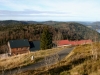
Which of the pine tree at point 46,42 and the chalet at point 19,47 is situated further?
the chalet at point 19,47

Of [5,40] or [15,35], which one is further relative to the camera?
[15,35]

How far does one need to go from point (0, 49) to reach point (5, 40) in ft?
85.4

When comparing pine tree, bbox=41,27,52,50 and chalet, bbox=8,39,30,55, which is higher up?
pine tree, bbox=41,27,52,50

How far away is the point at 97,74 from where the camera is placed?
7.69 metres

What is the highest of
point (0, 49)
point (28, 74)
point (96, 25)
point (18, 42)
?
point (96, 25)

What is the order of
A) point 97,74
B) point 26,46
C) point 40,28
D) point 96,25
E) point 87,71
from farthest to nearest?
point 40,28 → point 26,46 → point 96,25 → point 87,71 → point 97,74

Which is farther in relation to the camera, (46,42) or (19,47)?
(19,47)

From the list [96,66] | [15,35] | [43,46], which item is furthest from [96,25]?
[15,35]

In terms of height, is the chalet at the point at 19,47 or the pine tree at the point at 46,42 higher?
the pine tree at the point at 46,42

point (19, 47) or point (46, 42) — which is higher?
point (46, 42)

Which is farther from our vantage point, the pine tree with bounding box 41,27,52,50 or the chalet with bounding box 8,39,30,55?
the chalet with bounding box 8,39,30,55

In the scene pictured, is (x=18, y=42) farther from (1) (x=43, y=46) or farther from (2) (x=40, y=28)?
(2) (x=40, y=28)

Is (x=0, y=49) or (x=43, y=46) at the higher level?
(x=43, y=46)

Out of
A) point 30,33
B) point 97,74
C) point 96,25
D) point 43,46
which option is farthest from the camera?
point 30,33
